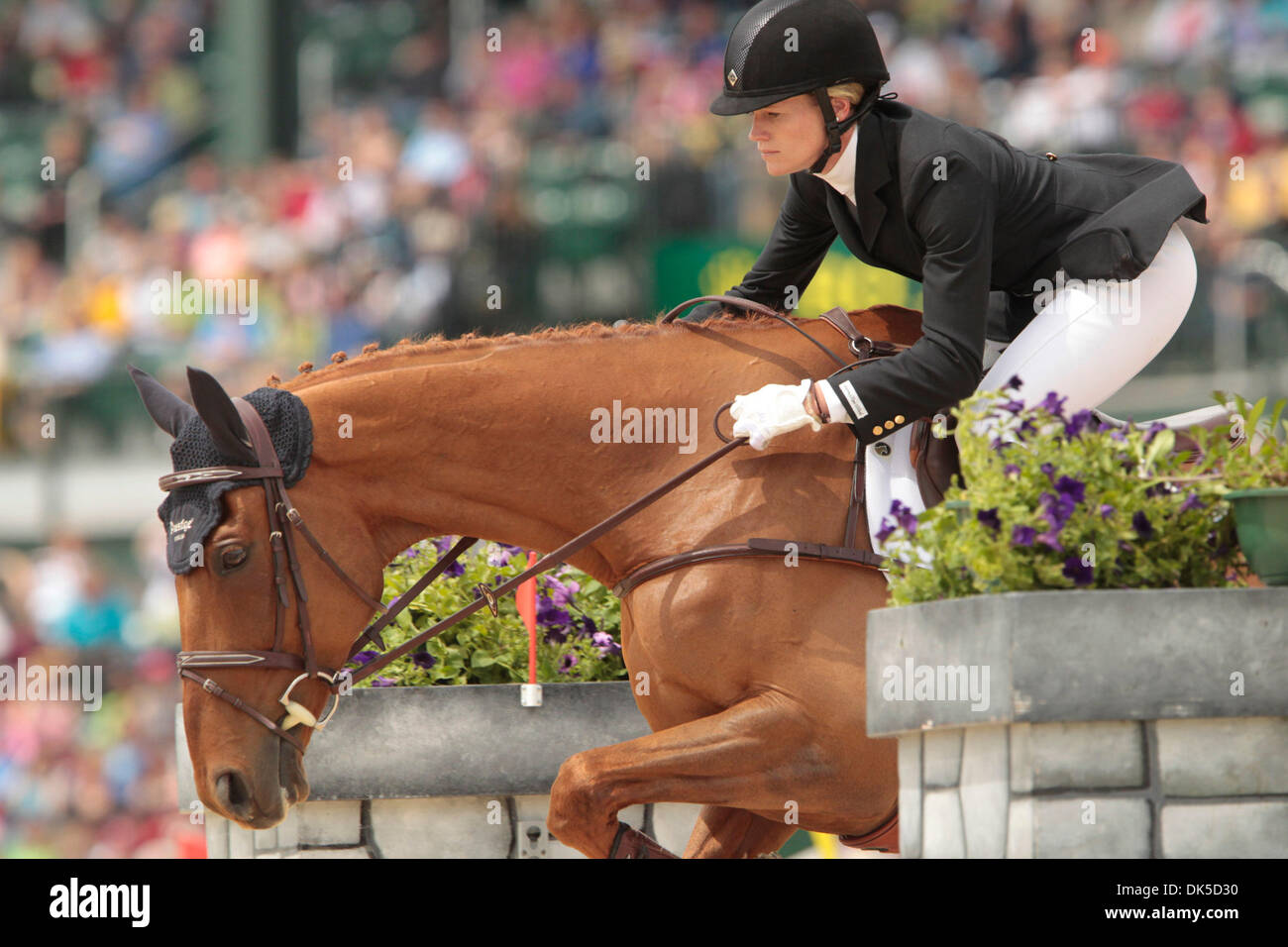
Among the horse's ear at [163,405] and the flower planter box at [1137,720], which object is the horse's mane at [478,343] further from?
the flower planter box at [1137,720]

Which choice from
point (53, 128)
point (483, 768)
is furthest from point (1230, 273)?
point (53, 128)

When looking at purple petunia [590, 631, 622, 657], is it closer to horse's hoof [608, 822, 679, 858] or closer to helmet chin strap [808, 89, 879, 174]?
horse's hoof [608, 822, 679, 858]

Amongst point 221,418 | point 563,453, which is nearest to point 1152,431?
point 563,453

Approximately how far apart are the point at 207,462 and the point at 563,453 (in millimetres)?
878

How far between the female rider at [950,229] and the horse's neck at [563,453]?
21 cm

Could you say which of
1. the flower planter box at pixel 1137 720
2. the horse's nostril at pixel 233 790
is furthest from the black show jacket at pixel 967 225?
the horse's nostril at pixel 233 790

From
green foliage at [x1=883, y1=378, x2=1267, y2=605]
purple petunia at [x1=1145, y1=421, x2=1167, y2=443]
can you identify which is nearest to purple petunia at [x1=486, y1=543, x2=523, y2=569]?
green foliage at [x1=883, y1=378, x2=1267, y2=605]

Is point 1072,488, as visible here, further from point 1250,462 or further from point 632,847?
point 632,847

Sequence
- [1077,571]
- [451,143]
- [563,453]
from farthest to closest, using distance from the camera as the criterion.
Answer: [451,143] < [563,453] < [1077,571]

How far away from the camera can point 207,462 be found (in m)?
4.36

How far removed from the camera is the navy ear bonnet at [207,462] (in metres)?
4.31

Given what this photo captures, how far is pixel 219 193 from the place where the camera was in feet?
43.4

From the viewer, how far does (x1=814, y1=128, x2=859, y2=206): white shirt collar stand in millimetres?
4479

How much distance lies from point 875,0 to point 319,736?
33.0ft
